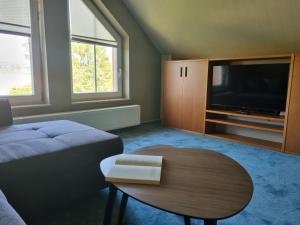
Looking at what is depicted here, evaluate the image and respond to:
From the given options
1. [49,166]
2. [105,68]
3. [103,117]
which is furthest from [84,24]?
[49,166]

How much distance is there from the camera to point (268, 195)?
187cm

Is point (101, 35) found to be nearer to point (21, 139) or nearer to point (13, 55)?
point (13, 55)

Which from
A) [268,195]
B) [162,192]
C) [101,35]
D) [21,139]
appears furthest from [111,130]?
[162,192]

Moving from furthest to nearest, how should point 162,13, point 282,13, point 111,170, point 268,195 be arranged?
point 162,13 < point 282,13 < point 268,195 < point 111,170

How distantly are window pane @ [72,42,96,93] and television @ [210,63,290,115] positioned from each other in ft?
6.58

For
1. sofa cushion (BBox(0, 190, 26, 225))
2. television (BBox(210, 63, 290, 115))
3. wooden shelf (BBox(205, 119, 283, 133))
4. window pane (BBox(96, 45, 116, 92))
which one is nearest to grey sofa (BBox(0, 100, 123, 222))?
sofa cushion (BBox(0, 190, 26, 225))

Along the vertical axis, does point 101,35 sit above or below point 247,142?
above

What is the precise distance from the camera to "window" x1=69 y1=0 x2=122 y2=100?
328 cm

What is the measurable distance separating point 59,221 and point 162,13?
3210 millimetres

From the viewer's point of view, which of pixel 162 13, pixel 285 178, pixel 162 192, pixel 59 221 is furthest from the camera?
pixel 162 13

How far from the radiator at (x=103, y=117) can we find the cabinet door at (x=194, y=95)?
2.88 ft

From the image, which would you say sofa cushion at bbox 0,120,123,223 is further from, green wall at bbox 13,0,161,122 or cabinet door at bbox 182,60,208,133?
cabinet door at bbox 182,60,208,133

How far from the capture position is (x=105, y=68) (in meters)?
3.76

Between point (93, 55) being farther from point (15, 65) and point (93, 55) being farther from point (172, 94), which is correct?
point (172, 94)
